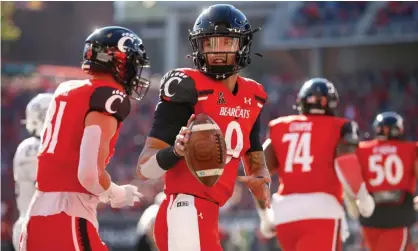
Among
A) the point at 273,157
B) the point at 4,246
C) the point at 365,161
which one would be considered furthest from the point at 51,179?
the point at 4,246

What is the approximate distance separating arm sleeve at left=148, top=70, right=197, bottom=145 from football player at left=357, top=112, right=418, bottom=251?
457 centimetres

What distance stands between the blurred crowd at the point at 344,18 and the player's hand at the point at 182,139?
58.4 feet

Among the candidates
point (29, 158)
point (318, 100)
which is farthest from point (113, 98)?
point (318, 100)

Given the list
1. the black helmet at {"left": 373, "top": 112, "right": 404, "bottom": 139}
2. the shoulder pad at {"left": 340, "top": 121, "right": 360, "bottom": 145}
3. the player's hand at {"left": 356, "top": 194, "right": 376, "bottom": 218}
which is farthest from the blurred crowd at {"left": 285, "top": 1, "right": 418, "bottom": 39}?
the shoulder pad at {"left": 340, "top": 121, "right": 360, "bottom": 145}

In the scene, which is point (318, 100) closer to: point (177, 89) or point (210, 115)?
point (210, 115)

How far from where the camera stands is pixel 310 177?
6.82 metres

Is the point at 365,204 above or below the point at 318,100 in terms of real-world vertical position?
below

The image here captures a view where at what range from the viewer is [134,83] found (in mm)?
5000

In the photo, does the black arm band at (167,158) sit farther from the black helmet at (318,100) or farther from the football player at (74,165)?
the black helmet at (318,100)

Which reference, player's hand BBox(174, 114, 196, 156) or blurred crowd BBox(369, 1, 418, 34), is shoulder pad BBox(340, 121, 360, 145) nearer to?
player's hand BBox(174, 114, 196, 156)

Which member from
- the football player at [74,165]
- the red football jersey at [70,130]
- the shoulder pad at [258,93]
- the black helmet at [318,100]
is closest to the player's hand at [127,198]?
the football player at [74,165]

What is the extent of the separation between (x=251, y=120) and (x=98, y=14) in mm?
19972

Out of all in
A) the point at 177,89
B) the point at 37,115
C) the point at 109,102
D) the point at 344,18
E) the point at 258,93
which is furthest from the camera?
the point at 344,18

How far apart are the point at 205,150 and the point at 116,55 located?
0.89 metres
